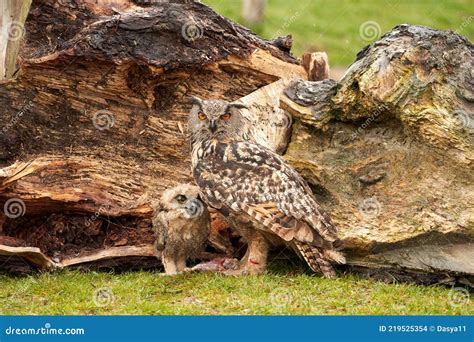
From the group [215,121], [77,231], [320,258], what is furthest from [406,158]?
[77,231]

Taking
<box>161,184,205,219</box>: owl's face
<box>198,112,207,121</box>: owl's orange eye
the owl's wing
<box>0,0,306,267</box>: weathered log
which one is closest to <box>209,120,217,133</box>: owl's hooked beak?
<box>198,112,207,121</box>: owl's orange eye

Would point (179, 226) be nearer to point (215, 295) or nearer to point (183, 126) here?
point (215, 295)

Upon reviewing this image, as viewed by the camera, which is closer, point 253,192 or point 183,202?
point 253,192

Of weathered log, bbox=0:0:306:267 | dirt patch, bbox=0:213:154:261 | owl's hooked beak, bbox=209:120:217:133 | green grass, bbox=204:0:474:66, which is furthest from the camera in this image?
green grass, bbox=204:0:474:66

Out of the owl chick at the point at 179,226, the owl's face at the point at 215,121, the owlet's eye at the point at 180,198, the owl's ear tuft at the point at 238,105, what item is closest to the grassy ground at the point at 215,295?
the owl chick at the point at 179,226

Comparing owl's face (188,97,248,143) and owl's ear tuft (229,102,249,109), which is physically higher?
owl's ear tuft (229,102,249,109)

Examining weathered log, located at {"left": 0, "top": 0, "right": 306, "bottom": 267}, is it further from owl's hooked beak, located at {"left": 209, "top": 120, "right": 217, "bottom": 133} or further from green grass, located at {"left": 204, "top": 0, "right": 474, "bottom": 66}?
green grass, located at {"left": 204, "top": 0, "right": 474, "bottom": 66}

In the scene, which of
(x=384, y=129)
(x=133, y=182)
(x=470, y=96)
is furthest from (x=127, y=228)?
(x=470, y=96)

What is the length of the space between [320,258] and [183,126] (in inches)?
87.6

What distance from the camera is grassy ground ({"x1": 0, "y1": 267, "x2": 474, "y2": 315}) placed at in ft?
29.6

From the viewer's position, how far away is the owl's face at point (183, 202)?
33.3 feet

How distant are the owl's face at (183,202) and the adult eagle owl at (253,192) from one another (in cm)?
21

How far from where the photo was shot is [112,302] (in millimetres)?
9266

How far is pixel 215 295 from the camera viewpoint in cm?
951
